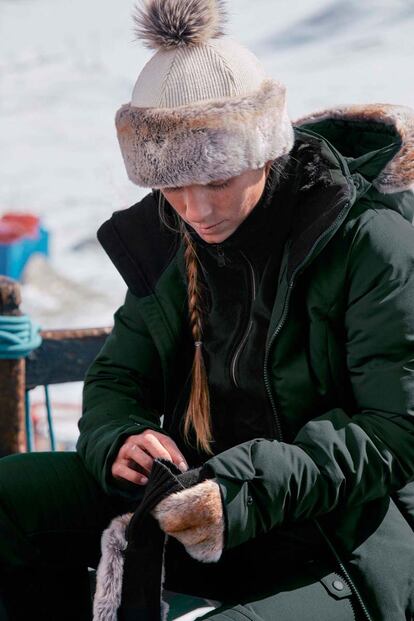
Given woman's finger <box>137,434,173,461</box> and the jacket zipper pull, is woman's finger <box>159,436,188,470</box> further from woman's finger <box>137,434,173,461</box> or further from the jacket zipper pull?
the jacket zipper pull

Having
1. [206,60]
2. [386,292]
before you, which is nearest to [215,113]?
[206,60]

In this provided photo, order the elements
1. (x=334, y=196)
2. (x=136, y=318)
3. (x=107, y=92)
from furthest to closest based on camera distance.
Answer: (x=107, y=92)
(x=136, y=318)
(x=334, y=196)

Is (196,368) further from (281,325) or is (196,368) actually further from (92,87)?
(92,87)

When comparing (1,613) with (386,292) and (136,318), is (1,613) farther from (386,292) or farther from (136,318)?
(386,292)

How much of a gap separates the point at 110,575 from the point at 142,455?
7.9 inches

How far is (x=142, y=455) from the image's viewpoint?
5.80 ft

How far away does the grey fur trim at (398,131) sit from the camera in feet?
5.94

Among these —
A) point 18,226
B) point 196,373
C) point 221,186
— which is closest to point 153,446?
point 196,373

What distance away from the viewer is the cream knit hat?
1706mm

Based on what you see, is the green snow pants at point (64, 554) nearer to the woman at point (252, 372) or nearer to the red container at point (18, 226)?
the woman at point (252, 372)

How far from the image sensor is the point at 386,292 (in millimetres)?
1680

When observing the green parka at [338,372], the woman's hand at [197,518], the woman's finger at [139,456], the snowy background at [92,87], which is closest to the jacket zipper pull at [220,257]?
the green parka at [338,372]

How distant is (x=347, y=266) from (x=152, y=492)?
475 mm

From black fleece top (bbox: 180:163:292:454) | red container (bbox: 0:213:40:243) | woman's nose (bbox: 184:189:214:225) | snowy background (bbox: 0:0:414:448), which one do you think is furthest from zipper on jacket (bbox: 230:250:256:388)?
red container (bbox: 0:213:40:243)
